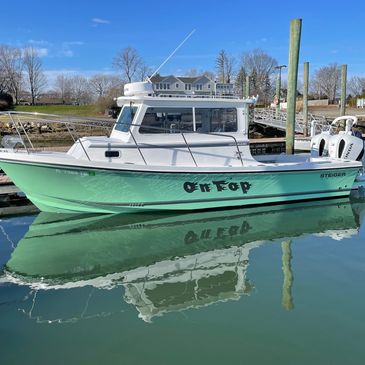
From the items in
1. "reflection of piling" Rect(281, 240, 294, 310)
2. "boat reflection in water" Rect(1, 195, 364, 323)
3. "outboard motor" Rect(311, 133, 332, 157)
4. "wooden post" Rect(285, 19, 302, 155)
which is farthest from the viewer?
"wooden post" Rect(285, 19, 302, 155)

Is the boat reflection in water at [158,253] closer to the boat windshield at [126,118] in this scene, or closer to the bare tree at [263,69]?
the boat windshield at [126,118]

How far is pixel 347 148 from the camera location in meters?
10.4

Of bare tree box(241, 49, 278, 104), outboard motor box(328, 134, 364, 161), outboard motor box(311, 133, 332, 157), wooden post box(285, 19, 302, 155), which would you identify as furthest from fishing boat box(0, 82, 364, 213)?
bare tree box(241, 49, 278, 104)

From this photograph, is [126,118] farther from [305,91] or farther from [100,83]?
[100,83]

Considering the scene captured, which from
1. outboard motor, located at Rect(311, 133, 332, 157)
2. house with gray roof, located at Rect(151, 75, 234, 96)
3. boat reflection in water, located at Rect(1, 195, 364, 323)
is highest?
house with gray roof, located at Rect(151, 75, 234, 96)

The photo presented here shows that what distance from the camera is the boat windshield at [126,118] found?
8.55 meters

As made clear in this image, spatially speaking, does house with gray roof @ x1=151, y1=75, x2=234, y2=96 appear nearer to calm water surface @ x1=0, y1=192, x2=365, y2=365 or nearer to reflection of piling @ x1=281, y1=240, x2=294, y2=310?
calm water surface @ x1=0, y1=192, x2=365, y2=365

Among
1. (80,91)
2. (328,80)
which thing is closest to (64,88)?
(80,91)

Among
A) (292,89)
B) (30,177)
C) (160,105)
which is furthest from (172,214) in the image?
(292,89)

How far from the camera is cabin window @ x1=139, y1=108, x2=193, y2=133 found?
845 centimetres

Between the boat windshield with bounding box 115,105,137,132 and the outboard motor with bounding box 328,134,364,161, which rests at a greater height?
the boat windshield with bounding box 115,105,137,132

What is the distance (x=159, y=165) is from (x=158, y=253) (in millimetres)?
1995

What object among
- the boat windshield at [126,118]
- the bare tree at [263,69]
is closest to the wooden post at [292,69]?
the boat windshield at [126,118]

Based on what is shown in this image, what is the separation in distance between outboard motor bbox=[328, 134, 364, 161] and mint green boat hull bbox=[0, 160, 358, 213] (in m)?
1.19
